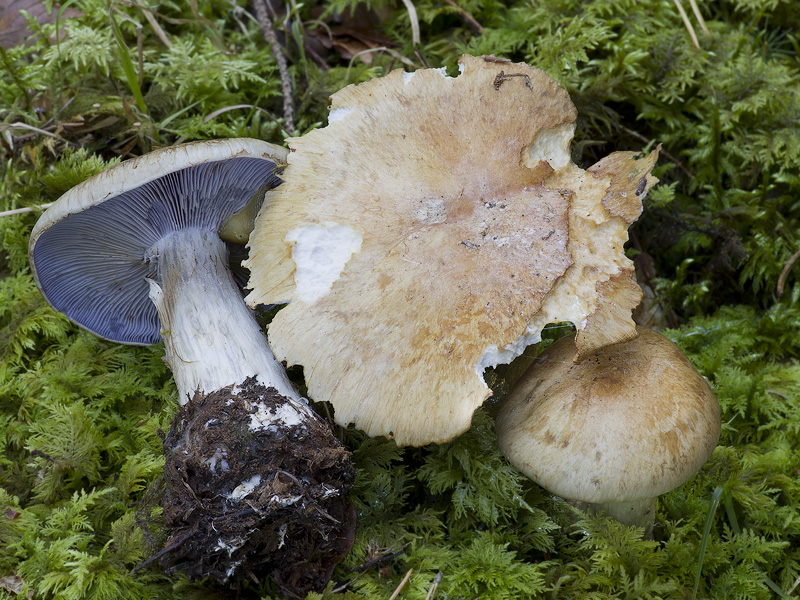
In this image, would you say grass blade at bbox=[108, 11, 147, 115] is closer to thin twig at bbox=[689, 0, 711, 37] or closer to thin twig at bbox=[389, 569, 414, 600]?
thin twig at bbox=[389, 569, 414, 600]

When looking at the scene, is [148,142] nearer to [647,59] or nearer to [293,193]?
[293,193]

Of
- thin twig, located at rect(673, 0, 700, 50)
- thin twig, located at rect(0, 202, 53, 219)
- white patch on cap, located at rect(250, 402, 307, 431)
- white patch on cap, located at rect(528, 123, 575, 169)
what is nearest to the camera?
white patch on cap, located at rect(250, 402, 307, 431)

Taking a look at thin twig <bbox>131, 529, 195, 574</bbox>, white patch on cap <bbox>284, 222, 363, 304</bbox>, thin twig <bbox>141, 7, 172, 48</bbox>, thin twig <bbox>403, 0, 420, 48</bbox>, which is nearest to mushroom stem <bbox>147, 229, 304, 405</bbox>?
white patch on cap <bbox>284, 222, 363, 304</bbox>

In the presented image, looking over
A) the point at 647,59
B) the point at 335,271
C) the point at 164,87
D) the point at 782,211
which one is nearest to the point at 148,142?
the point at 164,87

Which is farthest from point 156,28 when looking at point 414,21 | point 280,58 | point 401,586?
point 401,586

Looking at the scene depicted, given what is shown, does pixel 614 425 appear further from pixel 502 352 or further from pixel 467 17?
pixel 467 17

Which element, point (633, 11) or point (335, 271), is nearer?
point (335, 271)
